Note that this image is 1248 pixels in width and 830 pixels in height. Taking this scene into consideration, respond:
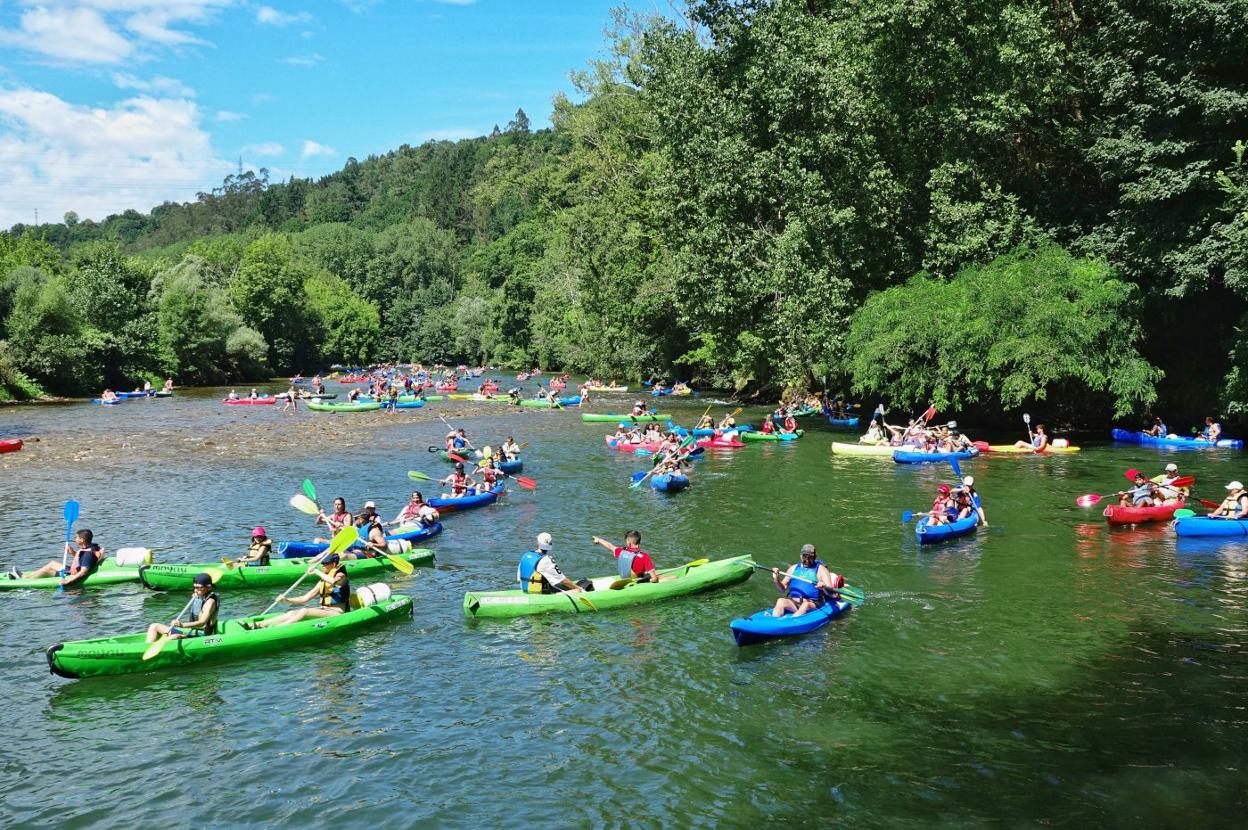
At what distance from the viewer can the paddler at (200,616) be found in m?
14.0

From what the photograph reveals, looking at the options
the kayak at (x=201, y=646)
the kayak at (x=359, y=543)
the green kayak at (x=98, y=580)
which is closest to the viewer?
the kayak at (x=201, y=646)

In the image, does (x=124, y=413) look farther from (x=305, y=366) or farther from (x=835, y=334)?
(x=305, y=366)

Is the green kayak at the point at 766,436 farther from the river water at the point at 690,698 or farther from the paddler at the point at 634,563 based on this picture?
the paddler at the point at 634,563

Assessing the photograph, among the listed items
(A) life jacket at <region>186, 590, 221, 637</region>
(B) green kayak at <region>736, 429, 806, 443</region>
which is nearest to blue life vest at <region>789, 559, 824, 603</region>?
(A) life jacket at <region>186, 590, 221, 637</region>

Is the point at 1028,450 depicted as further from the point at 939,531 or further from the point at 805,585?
the point at 805,585

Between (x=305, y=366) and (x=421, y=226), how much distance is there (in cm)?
4111

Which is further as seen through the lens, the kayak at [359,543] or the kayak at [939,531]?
the kayak at [939,531]

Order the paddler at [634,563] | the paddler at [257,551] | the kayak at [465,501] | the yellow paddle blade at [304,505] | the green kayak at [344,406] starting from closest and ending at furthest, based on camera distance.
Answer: the paddler at [634,563]
the paddler at [257,551]
the yellow paddle blade at [304,505]
the kayak at [465,501]
the green kayak at [344,406]

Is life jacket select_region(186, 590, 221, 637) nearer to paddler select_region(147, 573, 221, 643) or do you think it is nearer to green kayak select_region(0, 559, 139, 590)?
paddler select_region(147, 573, 221, 643)

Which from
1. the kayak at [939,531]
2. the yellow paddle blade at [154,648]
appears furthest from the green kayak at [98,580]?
the kayak at [939,531]

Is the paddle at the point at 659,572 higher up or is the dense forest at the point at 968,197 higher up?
the dense forest at the point at 968,197

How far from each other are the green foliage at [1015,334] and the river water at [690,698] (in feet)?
31.7

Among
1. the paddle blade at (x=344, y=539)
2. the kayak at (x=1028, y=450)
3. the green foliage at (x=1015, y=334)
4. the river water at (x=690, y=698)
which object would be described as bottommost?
the river water at (x=690, y=698)

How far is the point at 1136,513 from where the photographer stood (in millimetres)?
22281
